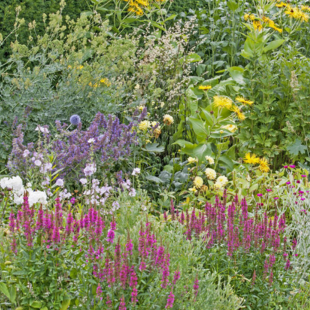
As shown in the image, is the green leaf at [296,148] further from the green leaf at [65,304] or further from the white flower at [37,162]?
the green leaf at [65,304]

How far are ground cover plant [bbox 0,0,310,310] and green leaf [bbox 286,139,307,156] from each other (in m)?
0.01

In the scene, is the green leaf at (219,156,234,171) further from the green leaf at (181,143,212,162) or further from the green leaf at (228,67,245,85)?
the green leaf at (228,67,245,85)

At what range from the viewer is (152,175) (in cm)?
467

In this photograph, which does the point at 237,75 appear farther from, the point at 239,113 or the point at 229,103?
the point at 229,103

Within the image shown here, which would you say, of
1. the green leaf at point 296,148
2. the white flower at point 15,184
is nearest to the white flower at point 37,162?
the white flower at point 15,184

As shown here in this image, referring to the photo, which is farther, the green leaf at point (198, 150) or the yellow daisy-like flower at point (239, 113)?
the yellow daisy-like flower at point (239, 113)

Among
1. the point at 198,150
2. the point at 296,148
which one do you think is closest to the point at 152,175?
the point at 198,150

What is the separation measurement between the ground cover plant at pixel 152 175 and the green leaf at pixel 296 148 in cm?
1

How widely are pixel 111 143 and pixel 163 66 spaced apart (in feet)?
5.91

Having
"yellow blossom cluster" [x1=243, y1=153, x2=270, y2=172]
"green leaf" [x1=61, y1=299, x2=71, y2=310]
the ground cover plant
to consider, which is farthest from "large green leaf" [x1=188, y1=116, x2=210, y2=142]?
"green leaf" [x1=61, y1=299, x2=71, y2=310]

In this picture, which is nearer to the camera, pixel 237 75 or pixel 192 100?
pixel 192 100

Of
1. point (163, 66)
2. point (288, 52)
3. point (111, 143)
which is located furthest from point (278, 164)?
point (111, 143)

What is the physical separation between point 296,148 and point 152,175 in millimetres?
1606

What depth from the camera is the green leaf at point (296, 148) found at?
4805 millimetres
